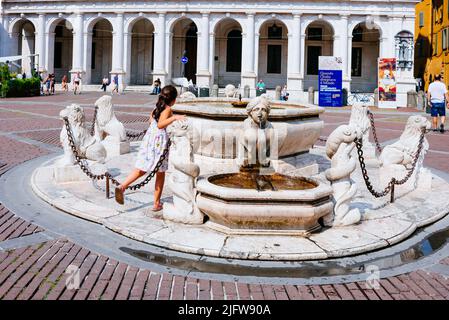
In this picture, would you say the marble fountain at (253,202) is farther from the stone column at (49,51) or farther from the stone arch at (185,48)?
the stone column at (49,51)

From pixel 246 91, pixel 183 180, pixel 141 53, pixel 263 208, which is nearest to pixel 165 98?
pixel 183 180

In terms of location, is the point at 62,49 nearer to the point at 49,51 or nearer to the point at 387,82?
the point at 49,51

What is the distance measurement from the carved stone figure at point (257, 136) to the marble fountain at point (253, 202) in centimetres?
1

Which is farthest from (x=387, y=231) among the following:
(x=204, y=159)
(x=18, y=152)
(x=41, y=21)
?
(x=41, y=21)

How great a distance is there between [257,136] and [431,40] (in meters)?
42.1

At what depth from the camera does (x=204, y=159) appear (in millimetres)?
9219

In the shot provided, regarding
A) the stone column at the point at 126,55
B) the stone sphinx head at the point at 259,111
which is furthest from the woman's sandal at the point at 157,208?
the stone column at the point at 126,55

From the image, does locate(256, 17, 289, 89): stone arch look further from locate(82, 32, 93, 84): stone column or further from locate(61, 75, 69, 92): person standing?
locate(61, 75, 69, 92): person standing

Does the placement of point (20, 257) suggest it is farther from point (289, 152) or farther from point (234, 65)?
point (234, 65)

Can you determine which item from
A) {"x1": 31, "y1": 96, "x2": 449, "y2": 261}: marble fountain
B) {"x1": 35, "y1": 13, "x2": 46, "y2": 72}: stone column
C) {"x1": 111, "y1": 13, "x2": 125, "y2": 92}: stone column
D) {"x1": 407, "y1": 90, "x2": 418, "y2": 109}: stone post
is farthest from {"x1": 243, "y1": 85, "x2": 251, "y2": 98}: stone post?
{"x1": 31, "y1": 96, "x2": 449, "y2": 261}: marble fountain

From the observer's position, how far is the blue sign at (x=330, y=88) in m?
29.1

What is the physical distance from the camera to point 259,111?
6188 mm

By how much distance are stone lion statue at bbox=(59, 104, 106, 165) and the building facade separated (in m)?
32.6

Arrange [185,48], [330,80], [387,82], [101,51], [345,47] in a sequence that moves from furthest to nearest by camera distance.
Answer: [101,51], [185,48], [345,47], [330,80], [387,82]
